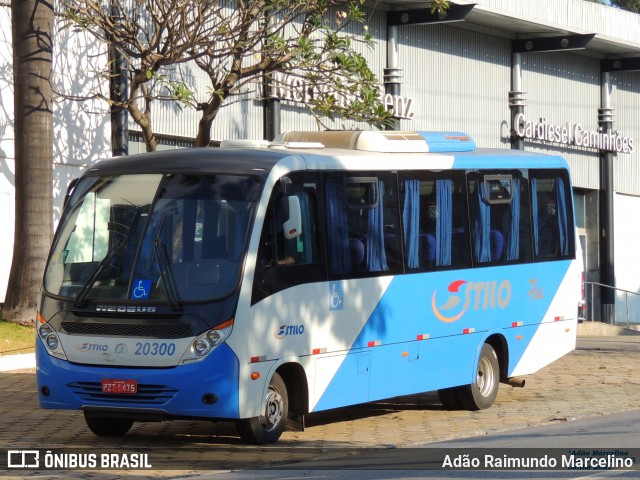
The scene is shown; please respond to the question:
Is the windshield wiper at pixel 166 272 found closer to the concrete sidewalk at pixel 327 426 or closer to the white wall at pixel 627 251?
the concrete sidewalk at pixel 327 426

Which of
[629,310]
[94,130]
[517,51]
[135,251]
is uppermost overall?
[517,51]

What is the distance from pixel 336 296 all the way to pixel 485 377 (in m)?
3.42

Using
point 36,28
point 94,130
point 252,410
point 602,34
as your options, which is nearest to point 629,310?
point 602,34

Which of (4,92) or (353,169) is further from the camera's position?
(4,92)

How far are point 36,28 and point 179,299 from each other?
32.1 feet

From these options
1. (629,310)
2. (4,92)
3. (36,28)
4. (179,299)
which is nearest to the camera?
(179,299)

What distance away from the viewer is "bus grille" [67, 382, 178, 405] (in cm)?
1159

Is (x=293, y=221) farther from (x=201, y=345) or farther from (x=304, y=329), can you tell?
(x=201, y=345)

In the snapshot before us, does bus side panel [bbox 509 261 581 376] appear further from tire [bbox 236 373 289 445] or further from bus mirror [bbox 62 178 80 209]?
bus mirror [bbox 62 178 80 209]

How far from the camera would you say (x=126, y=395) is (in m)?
11.7

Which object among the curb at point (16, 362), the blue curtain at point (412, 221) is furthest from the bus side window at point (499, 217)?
the curb at point (16, 362)

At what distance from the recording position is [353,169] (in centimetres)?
1366

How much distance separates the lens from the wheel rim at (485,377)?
1566 centimetres

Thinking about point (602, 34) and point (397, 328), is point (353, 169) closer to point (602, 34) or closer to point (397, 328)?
point (397, 328)
